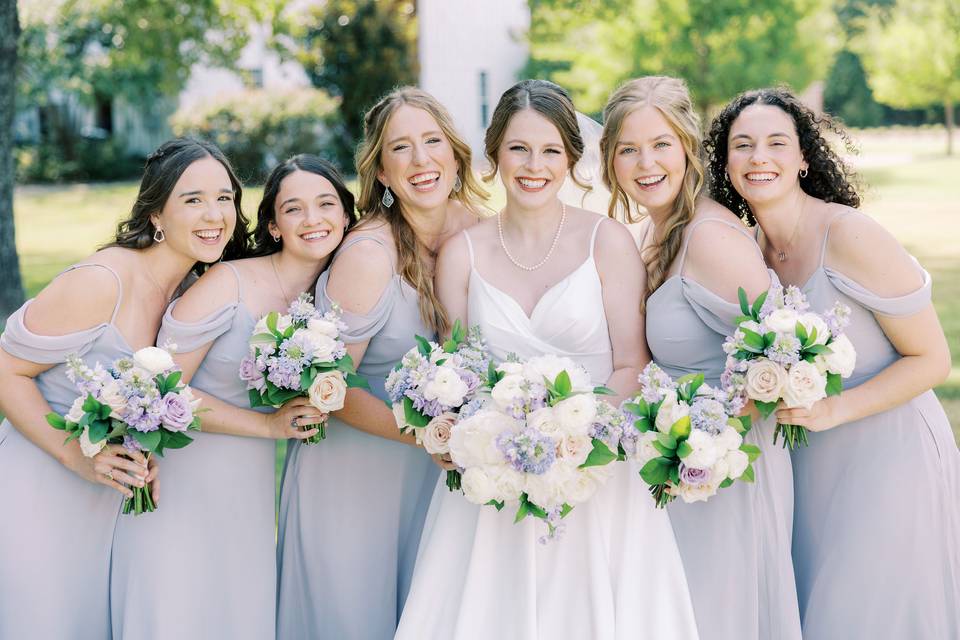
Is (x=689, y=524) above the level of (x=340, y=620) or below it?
above

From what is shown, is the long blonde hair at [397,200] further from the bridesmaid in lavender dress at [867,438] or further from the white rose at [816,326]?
the white rose at [816,326]

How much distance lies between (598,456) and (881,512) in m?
1.47

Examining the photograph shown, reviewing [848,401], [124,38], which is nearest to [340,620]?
[848,401]

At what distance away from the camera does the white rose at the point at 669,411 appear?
362 centimetres

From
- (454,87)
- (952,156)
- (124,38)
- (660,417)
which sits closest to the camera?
(660,417)

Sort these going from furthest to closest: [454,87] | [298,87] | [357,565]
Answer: [298,87] → [454,87] → [357,565]

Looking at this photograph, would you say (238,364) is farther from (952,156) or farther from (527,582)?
(952,156)

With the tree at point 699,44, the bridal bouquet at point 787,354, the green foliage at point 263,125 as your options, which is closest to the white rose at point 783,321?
the bridal bouquet at point 787,354

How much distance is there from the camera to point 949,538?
4.26 m

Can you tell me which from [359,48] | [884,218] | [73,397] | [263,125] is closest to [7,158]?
[73,397]

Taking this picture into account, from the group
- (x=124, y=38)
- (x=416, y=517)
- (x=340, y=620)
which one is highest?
(x=124, y=38)

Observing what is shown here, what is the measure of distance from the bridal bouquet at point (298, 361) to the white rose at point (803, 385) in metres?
1.74

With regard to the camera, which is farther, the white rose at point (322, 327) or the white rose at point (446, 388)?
the white rose at point (322, 327)

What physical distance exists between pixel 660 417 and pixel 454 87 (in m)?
29.6
